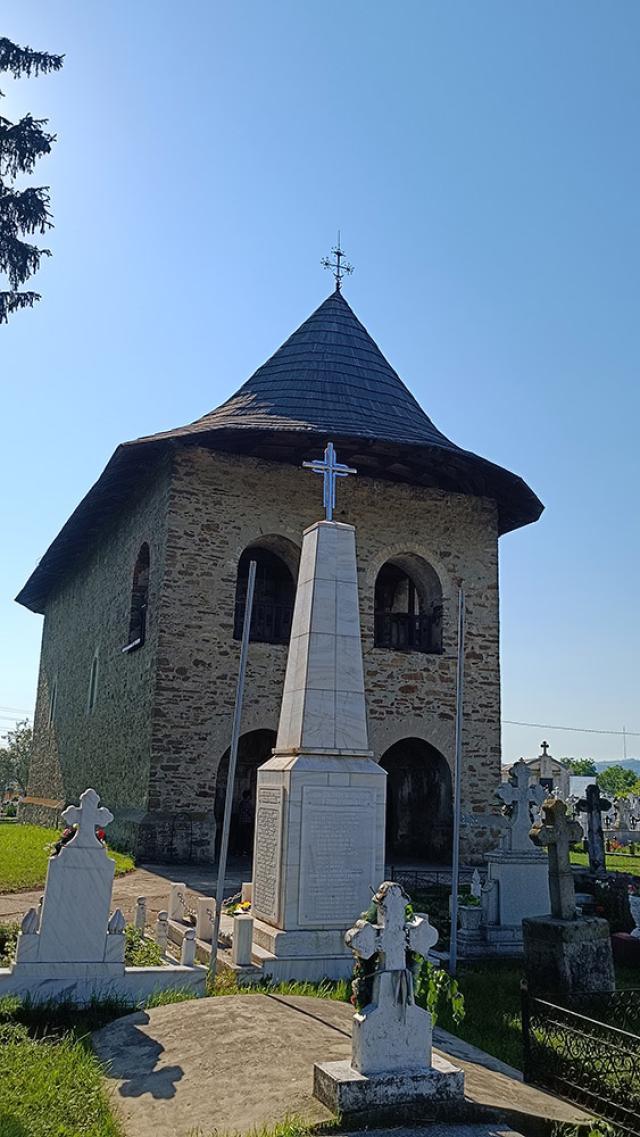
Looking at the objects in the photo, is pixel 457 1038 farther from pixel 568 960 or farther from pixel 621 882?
pixel 621 882

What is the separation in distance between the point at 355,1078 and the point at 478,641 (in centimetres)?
1250

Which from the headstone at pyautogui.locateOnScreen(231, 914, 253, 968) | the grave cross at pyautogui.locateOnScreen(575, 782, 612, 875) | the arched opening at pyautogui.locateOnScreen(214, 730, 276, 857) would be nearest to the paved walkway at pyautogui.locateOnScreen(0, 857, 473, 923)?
the grave cross at pyautogui.locateOnScreen(575, 782, 612, 875)

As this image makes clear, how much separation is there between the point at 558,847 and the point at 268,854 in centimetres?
227

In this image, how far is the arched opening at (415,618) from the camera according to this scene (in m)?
15.8

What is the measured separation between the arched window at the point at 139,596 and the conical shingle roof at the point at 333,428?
1.53 meters

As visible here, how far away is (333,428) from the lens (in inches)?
555

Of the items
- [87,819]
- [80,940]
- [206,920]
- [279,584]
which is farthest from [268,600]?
[80,940]

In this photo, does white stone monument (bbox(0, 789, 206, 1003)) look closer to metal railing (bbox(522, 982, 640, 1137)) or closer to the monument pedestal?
the monument pedestal

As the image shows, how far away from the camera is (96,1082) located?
3.98m

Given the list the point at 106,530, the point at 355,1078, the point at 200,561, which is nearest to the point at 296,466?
the point at 200,561

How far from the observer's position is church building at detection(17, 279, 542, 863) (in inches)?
539

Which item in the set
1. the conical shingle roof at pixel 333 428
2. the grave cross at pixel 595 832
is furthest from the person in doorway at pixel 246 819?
the grave cross at pixel 595 832

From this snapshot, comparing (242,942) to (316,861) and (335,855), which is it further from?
(335,855)

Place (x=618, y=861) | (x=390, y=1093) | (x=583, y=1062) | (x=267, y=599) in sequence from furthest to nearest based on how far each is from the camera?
(x=618, y=861), (x=267, y=599), (x=583, y=1062), (x=390, y=1093)
